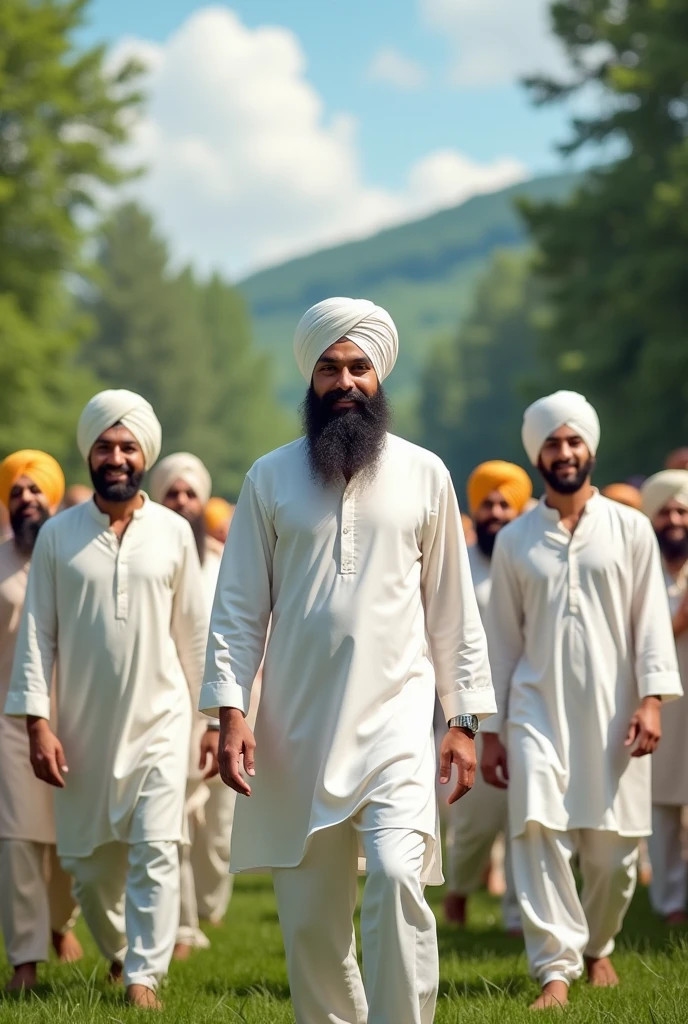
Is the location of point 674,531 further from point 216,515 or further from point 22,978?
point 22,978

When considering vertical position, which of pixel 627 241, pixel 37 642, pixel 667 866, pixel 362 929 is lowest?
pixel 667 866

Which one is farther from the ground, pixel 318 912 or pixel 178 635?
pixel 178 635

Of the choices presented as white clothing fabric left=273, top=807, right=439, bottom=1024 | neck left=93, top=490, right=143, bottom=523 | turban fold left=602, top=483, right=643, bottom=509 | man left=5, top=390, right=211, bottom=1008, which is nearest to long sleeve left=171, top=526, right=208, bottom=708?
man left=5, top=390, right=211, bottom=1008

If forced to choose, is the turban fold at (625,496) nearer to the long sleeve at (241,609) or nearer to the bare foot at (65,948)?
the bare foot at (65,948)

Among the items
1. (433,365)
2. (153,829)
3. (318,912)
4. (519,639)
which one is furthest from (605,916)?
(433,365)

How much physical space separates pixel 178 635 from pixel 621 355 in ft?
80.9

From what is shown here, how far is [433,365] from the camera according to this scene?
377 ft

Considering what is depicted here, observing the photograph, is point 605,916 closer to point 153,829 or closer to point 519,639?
point 519,639

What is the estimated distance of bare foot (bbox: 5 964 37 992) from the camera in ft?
26.6

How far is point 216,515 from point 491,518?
3.20m

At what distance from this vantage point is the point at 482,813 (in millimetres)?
10602

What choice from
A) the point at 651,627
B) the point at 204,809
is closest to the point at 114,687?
the point at 651,627

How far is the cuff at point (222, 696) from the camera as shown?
5.82 metres

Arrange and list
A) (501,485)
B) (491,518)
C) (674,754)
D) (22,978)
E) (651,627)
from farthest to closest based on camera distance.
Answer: (501,485)
(491,518)
(674,754)
(22,978)
(651,627)
